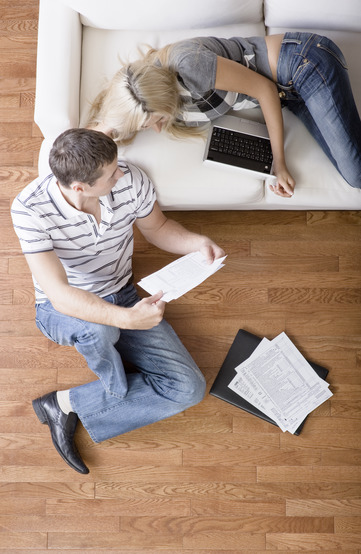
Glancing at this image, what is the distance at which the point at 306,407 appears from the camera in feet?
7.38

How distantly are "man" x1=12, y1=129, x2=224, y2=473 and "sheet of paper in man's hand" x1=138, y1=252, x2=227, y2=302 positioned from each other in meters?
0.04

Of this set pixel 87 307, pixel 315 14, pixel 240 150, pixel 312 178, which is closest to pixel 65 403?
pixel 87 307

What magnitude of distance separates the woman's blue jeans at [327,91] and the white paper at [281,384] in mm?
790

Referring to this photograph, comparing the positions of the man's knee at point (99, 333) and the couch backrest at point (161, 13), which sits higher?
the couch backrest at point (161, 13)

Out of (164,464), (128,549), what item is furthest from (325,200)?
(128,549)

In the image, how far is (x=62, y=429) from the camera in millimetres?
2178

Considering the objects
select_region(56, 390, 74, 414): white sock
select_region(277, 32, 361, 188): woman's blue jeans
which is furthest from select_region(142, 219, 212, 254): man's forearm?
select_region(56, 390, 74, 414): white sock

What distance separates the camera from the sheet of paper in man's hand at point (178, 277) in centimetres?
179

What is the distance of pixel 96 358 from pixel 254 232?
3.04 feet

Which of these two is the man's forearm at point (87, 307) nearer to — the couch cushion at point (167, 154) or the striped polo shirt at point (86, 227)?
the striped polo shirt at point (86, 227)

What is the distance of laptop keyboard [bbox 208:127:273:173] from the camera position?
6.48ft

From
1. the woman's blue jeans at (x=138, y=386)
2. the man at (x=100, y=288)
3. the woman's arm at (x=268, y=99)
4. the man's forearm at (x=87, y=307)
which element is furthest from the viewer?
the woman's blue jeans at (x=138, y=386)

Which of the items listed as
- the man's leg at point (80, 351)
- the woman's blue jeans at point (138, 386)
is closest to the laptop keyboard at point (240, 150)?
the woman's blue jeans at point (138, 386)

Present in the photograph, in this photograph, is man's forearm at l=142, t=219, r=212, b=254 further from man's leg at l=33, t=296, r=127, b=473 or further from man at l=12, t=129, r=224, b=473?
man's leg at l=33, t=296, r=127, b=473
